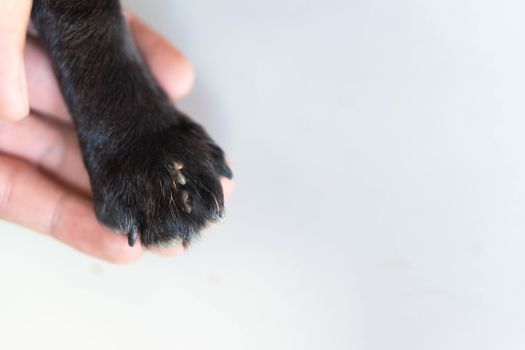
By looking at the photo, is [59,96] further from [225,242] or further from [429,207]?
[429,207]

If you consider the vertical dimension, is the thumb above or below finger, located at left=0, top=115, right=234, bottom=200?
above

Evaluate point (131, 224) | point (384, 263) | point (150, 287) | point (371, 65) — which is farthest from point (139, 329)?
point (371, 65)

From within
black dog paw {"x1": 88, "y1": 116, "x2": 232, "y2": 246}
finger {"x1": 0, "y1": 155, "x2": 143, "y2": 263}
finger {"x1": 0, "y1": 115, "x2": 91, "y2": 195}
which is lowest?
finger {"x1": 0, "y1": 155, "x2": 143, "y2": 263}

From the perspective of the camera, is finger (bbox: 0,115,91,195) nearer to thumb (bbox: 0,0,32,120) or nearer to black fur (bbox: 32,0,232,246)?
black fur (bbox: 32,0,232,246)

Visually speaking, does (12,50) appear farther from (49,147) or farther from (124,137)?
(49,147)

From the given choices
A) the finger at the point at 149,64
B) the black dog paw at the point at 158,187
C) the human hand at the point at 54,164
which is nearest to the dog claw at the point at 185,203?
the black dog paw at the point at 158,187

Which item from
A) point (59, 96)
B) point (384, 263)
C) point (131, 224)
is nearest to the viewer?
point (131, 224)

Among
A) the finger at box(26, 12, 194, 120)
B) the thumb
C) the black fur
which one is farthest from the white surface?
the thumb
